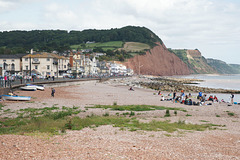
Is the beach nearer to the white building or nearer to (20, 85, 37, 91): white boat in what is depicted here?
(20, 85, 37, 91): white boat

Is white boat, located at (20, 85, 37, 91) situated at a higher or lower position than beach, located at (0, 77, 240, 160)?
higher

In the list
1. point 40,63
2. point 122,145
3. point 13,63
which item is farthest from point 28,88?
point 13,63

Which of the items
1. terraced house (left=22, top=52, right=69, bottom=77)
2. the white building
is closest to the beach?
terraced house (left=22, top=52, right=69, bottom=77)

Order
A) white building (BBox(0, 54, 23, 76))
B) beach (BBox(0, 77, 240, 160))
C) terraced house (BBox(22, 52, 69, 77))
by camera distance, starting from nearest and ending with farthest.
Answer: beach (BBox(0, 77, 240, 160)), terraced house (BBox(22, 52, 69, 77)), white building (BBox(0, 54, 23, 76))

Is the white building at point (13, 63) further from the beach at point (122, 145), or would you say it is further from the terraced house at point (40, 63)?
the beach at point (122, 145)

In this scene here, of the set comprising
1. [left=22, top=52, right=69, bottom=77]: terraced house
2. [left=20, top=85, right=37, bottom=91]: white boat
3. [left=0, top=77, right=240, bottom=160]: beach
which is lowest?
[left=0, top=77, right=240, bottom=160]: beach

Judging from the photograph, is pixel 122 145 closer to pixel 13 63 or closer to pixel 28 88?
pixel 28 88

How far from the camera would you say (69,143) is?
10.8 metres

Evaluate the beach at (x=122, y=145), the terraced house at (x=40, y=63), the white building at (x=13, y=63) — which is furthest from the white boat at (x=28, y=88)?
the white building at (x=13, y=63)

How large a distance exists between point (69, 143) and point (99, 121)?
237 inches

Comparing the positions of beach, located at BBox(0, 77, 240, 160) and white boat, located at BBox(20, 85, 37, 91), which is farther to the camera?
white boat, located at BBox(20, 85, 37, 91)

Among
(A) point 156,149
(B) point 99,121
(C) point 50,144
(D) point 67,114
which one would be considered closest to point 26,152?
(C) point 50,144

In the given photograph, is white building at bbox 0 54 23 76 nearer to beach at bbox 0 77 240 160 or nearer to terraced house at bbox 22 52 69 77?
terraced house at bbox 22 52 69 77

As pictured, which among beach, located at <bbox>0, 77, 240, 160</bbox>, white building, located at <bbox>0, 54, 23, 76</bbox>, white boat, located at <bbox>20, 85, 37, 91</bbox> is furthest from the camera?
white building, located at <bbox>0, 54, 23, 76</bbox>
